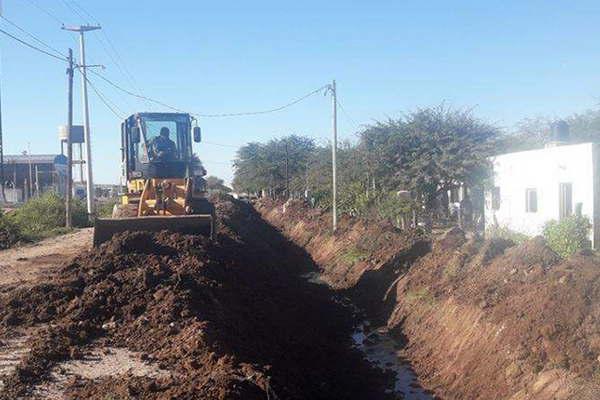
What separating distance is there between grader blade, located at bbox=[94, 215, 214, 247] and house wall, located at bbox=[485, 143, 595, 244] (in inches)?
408

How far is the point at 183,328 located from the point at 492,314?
16.1 ft

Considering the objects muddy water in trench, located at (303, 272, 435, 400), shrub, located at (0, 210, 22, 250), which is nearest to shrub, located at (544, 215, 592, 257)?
muddy water in trench, located at (303, 272, 435, 400)

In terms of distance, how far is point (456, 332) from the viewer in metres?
11.5

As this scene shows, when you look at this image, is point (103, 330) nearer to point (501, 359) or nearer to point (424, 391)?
point (424, 391)

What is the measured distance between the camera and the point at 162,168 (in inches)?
719

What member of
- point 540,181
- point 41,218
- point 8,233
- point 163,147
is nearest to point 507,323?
point 163,147

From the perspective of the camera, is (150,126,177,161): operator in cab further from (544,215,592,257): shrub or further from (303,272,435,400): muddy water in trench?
(544,215,592,257): shrub

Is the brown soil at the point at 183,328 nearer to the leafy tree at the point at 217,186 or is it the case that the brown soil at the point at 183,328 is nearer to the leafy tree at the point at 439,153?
the leafy tree at the point at 439,153

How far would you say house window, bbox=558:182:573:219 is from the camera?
2095cm

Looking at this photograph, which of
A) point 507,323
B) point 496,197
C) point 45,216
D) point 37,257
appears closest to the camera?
point 507,323

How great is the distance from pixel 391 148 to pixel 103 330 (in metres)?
19.2

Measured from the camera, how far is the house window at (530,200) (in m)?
23.2

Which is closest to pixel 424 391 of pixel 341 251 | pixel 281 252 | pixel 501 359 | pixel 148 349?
pixel 501 359

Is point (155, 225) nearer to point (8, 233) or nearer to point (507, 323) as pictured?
point (507, 323)
